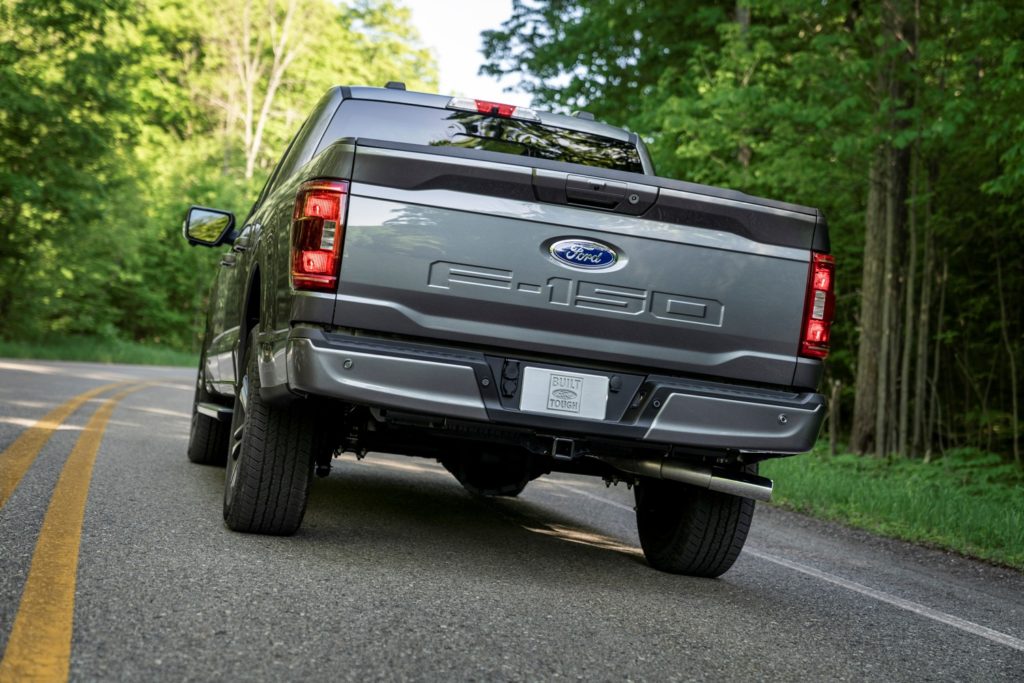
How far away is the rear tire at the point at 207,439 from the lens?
736 centimetres

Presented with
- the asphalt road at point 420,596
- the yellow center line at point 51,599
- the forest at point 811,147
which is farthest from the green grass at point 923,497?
the yellow center line at point 51,599

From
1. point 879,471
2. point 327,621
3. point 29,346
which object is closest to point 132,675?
point 327,621

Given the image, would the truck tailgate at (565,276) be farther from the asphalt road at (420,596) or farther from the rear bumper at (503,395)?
the asphalt road at (420,596)

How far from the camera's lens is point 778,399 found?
4.57m

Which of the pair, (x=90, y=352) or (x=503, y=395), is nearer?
(x=503, y=395)

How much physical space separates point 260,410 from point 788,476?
742 centimetres

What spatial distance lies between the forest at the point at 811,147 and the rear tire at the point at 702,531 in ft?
19.6

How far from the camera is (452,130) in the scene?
596cm

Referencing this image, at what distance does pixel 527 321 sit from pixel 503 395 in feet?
0.99

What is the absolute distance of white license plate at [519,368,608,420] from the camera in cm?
429

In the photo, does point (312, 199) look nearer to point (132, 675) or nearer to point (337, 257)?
point (337, 257)

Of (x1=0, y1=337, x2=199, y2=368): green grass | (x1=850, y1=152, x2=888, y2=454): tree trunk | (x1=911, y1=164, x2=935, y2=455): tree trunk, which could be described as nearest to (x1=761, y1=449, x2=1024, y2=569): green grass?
(x1=850, y1=152, x2=888, y2=454): tree trunk

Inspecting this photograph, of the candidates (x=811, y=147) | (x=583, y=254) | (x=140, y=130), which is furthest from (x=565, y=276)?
(x=140, y=130)

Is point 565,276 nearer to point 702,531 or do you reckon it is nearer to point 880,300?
point 702,531
